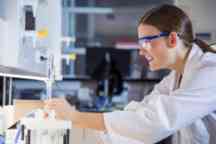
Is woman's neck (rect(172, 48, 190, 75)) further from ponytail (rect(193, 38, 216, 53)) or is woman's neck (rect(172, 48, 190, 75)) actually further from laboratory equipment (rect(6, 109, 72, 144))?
laboratory equipment (rect(6, 109, 72, 144))

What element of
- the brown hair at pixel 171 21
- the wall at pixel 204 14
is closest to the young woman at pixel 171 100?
the brown hair at pixel 171 21

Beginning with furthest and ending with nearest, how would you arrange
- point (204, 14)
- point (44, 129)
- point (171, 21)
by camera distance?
point (204, 14) < point (171, 21) < point (44, 129)

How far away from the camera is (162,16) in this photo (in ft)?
4.18

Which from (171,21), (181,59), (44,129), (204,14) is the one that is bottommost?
(44,129)

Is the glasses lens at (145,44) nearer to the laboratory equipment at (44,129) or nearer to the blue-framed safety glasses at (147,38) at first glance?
the blue-framed safety glasses at (147,38)

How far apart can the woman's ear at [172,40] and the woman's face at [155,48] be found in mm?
14

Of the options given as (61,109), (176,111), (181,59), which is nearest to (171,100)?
(176,111)

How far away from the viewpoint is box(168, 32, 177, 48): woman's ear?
1260 mm

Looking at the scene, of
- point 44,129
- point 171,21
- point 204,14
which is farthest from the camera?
point 204,14

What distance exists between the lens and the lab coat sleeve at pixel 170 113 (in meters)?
1.16

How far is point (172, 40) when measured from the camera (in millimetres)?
1271

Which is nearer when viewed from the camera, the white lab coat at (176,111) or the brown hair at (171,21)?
the white lab coat at (176,111)

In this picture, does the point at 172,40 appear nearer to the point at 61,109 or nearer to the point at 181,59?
the point at 181,59

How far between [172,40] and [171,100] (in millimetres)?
233
